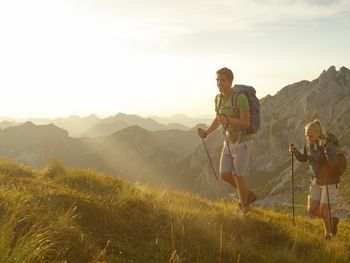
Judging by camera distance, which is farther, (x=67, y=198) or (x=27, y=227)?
(x=67, y=198)

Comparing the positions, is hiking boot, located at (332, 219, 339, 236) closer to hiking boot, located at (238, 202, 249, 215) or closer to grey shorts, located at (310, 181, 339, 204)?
grey shorts, located at (310, 181, 339, 204)

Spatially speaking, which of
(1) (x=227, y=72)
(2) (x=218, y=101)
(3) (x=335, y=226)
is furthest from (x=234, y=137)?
(3) (x=335, y=226)

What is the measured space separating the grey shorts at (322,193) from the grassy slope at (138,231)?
1419 mm

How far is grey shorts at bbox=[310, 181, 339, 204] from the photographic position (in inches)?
397

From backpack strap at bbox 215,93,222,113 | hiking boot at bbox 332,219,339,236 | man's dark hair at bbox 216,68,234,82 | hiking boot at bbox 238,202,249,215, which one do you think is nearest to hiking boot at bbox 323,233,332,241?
hiking boot at bbox 332,219,339,236

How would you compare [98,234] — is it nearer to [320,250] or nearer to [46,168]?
[320,250]

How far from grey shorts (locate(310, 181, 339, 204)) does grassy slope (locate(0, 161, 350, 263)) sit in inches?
55.9

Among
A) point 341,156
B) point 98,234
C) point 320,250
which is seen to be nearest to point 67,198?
point 98,234

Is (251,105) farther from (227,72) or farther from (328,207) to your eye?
(328,207)

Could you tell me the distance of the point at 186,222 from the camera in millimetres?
7582

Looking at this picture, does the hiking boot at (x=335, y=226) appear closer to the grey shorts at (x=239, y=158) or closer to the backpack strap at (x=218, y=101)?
the grey shorts at (x=239, y=158)

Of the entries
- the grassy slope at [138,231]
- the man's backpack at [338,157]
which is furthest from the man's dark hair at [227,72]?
the grassy slope at [138,231]

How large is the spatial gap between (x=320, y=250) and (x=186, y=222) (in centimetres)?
237

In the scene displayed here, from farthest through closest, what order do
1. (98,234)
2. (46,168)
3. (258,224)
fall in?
(46,168) → (258,224) → (98,234)
